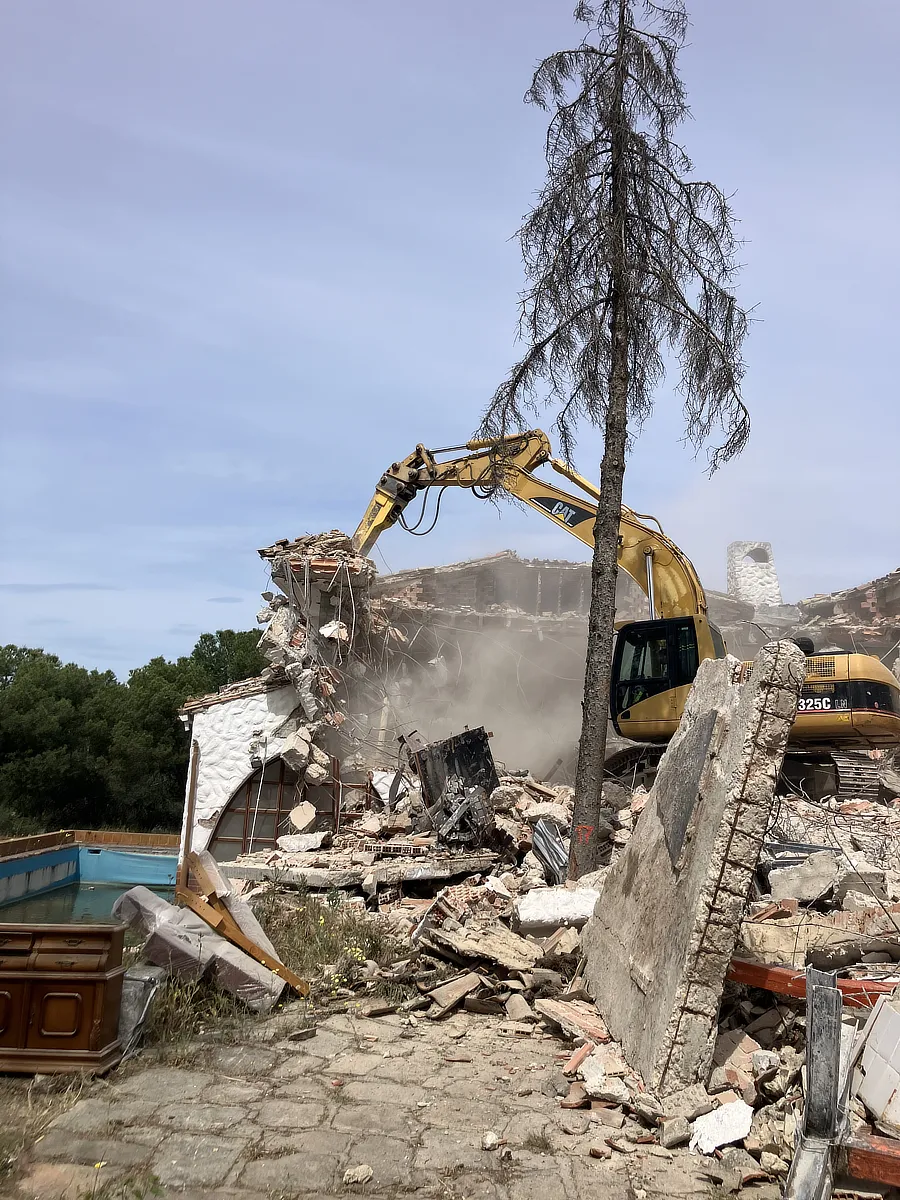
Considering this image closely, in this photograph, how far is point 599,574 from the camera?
31.2ft

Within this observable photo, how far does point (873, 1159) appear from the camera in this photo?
3137mm

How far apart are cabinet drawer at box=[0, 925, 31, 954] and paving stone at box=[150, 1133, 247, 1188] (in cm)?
145

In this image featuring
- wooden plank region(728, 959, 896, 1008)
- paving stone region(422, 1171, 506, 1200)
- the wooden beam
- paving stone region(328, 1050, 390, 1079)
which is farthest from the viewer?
the wooden beam

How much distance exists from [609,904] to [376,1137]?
2701 millimetres

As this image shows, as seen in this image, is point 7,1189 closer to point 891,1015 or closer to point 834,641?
point 891,1015

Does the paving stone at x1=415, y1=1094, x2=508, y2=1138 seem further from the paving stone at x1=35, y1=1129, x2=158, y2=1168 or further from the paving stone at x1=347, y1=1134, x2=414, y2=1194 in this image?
the paving stone at x1=35, y1=1129, x2=158, y2=1168

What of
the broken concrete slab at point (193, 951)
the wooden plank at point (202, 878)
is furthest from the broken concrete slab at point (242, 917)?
the broken concrete slab at point (193, 951)

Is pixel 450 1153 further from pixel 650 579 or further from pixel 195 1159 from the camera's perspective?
pixel 650 579

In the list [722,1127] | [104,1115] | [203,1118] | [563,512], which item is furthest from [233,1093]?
[563,512]

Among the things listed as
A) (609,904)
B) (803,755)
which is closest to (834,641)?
(803,755)

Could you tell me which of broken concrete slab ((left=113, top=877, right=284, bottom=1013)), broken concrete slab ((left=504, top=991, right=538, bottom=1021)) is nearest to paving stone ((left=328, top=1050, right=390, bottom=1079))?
broken concrete slab ((left=113, top=877, right=284, bottom=1013))

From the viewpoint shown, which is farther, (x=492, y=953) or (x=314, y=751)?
(x=314, y=751)

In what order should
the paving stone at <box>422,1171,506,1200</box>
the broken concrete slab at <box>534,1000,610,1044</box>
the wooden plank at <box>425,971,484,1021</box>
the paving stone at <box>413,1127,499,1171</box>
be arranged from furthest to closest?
the wooden plank at <box>425,971,484,1021</box>
the broken concrete slab at <box>534,1000,610,1044</box>
the paving stone at <box>413,1127,499,1171</box>
the paving stone at <box>422,1171,506,1200</box>

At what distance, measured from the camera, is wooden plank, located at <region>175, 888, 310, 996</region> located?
5871mm
